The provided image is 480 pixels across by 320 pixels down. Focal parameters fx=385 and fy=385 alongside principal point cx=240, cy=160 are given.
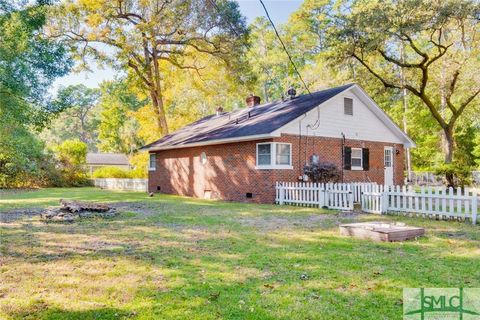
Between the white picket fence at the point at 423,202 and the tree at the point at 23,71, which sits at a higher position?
the tree at the point at 23,71

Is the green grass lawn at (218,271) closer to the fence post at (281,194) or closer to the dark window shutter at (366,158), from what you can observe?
the fence post at (281,194)

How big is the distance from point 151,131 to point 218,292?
26.4m

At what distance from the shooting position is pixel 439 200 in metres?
10.8

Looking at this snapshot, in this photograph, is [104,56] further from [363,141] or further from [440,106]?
[440,106]

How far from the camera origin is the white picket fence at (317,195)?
41.8 ft

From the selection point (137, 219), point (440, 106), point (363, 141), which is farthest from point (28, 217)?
point (440, 106)

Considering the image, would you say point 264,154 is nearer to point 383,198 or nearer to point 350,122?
point 350,122

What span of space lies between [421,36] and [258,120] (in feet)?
41.1

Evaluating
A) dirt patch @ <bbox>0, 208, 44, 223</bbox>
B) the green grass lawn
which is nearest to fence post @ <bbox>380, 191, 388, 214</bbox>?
the green grass lawn

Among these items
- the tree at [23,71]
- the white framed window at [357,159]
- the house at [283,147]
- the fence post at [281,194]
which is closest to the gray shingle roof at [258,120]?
the house at [283,147]

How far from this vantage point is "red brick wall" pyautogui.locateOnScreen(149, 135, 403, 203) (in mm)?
15894

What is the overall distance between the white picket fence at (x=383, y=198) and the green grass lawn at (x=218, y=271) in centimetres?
132

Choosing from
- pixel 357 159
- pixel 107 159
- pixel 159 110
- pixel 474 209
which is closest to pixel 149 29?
pixel 159 110

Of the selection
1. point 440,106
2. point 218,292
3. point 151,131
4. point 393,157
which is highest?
point 440,106
